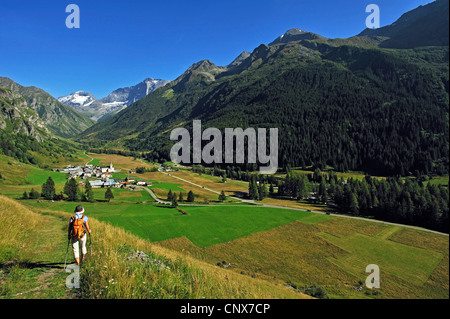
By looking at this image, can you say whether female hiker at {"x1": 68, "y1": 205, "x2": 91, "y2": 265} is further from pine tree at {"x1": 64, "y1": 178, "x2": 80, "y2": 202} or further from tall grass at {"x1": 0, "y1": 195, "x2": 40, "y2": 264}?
pine tree at {"x1": 64, "y1": 178, "x2": 80, "y2": 202}

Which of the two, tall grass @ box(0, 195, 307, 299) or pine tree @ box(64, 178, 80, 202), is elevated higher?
tall grass @ box(0, 195, 307, 299)

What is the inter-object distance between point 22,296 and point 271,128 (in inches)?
7395

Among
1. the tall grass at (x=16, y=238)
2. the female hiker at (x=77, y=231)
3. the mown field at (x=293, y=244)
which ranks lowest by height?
the mown field at (x=293, y=244)

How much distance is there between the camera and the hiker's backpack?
29.7ft

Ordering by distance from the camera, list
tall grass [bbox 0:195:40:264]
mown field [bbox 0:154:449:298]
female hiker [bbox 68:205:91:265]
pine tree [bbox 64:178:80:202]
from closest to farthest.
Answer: female hiker [bbox 68:205:91:265] < tall grass [bbox 0:195:40:264] < mown field [bbox 0:154:449:298] < pine tree [bbox 64:178:80:202]

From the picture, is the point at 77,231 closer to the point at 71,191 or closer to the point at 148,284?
the point at 148,284

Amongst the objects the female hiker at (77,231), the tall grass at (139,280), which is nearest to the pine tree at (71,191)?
the tall grass at (139,280)

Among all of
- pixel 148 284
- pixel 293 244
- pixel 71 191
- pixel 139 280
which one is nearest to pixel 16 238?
pixel 139 280

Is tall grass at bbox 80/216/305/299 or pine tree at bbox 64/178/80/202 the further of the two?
pine tree at bbox 64/178/80/202

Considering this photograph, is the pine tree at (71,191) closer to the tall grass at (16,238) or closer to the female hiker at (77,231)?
the tall grass at (16,238)

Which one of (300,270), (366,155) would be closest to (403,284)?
(300,270)

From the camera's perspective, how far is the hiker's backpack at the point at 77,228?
9042mm

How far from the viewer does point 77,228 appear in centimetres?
915

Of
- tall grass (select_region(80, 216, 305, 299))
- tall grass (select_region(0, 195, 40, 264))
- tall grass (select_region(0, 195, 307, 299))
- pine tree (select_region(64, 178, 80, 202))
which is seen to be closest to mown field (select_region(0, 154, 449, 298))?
tall grass (select_region(0, 195, 307, 299))
